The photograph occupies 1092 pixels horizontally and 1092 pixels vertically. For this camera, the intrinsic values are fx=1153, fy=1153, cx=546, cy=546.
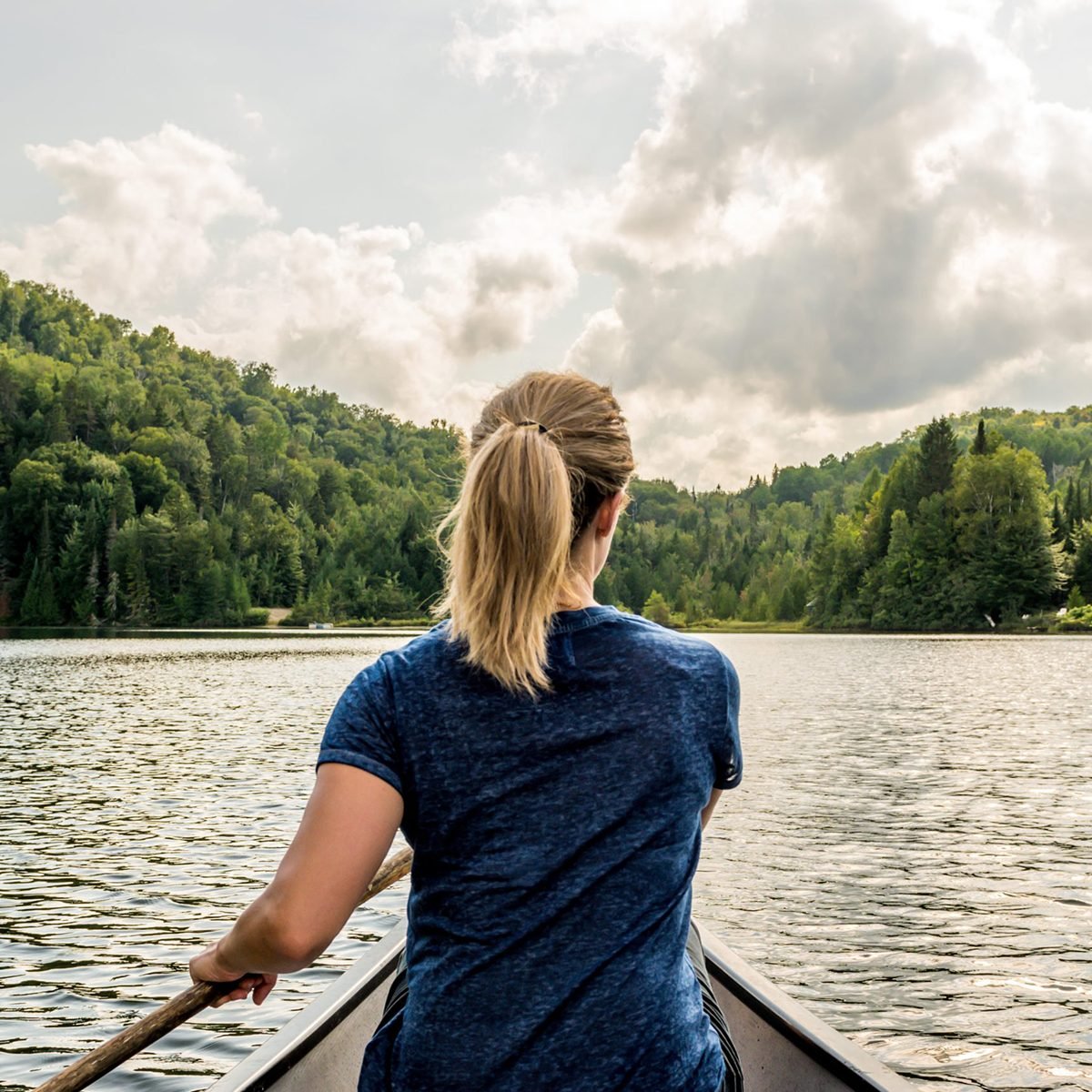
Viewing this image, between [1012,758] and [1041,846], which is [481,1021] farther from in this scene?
[1012,758]

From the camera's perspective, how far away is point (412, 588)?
138 meters

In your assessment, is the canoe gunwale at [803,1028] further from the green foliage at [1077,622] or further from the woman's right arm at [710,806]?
the green foliage at [1077,622]

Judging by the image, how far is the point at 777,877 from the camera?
11539mm

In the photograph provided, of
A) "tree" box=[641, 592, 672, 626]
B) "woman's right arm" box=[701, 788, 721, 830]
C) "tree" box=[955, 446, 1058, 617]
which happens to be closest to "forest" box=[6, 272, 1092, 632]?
"tree" box=[955, 446, 1058, 617]

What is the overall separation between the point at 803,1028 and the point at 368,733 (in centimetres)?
266

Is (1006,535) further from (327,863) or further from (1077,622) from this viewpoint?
Result: (327,863)

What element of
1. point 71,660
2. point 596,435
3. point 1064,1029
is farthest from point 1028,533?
point 596,435

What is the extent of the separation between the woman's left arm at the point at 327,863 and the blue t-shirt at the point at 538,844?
0.15 ft

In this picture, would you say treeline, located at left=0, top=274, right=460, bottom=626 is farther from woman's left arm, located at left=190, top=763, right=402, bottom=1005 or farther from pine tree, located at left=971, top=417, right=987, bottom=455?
woman's left arm, located at left=190, top=763, right=402, bottom=1005

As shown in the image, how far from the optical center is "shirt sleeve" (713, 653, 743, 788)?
2072 millimetres

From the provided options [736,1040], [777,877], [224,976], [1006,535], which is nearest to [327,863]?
[224,976]

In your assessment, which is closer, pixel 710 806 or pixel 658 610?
pixel 710 806

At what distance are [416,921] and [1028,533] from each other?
96.7 metres

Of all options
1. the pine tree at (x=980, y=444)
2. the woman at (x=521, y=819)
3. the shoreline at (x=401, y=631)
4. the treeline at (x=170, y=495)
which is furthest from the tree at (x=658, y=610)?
the woman at (x=521, y=819)
